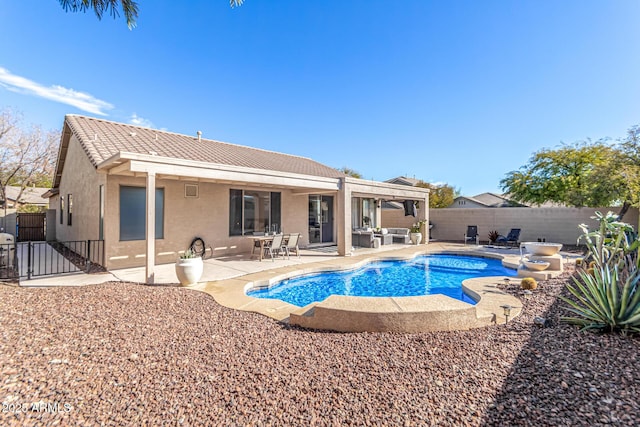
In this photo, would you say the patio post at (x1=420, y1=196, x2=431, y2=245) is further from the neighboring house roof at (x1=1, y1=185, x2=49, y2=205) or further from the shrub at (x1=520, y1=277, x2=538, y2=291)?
the neighboring house roof at (x1=1, y1=185, x2=49, y2=205)

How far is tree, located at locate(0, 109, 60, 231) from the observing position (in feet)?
74.4

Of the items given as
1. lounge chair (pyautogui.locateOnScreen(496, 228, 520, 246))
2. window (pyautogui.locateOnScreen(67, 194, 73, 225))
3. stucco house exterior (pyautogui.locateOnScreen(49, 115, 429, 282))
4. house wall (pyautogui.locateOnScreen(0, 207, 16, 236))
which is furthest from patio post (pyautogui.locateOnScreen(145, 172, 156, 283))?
lounge chair (pyautogui.locateOnScreen(496, 228, 520, 246))

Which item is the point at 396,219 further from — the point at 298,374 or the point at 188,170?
the point at 298,374

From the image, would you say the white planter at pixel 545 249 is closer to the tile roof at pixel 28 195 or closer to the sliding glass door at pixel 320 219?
the sliding glass door at pixel 320 219

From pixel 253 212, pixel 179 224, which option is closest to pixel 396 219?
pixel 253 212

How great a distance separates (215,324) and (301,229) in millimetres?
10129

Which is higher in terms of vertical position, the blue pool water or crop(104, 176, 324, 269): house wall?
crop(104, 176, 324, 269): house wall

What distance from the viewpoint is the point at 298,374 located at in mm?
3350

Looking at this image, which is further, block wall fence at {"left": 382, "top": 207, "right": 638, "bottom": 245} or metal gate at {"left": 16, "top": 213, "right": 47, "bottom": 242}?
metal gate at {"left": 16, "top": 213, "right": 47, "bottom": 242}

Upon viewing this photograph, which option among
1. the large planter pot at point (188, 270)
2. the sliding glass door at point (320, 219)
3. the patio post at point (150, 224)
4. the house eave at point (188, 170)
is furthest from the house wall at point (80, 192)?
the sliding glass door at point (320, 219)

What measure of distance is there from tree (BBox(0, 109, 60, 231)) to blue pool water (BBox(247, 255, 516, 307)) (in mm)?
26216

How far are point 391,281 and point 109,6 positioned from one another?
984 cm

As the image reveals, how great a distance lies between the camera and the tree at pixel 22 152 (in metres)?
22.7

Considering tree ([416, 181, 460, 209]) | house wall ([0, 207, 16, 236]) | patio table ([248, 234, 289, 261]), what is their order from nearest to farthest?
patio table ([248, 234, 289, 261]), house wall ([0, 207, 16, 236]), tree ([416, 181, 460, 209])
